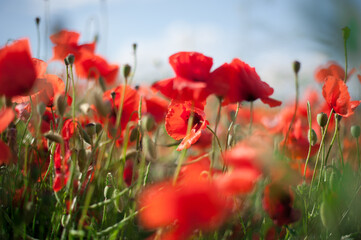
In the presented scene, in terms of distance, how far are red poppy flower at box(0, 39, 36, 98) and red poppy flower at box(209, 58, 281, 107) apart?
30 centimetres

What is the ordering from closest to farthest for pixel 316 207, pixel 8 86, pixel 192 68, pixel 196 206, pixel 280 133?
pixel 196 206 < pixel 8 86 < pixel 192 68 < pixel 316 207 < pixel 280 133

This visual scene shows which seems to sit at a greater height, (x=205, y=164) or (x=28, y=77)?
(x=28, y=77)

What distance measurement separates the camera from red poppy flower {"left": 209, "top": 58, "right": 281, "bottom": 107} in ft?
2.16

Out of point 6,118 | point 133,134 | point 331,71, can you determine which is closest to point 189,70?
point 133,134

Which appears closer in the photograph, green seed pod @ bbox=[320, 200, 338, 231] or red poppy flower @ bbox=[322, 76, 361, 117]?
green seed pod @ bbox=[320, 200, 338, 231]

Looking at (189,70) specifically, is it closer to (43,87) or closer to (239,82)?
(239,82)

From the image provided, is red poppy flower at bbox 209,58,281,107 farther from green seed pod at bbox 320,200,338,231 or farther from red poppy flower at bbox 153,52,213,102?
green seed pod at bbox 320,200,338,231

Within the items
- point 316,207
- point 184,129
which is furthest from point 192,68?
point 316,207

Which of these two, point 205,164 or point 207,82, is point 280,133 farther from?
point 207,82

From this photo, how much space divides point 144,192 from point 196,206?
11.0 inches

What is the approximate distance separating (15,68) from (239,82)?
389 mm

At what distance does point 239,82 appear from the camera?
71cm

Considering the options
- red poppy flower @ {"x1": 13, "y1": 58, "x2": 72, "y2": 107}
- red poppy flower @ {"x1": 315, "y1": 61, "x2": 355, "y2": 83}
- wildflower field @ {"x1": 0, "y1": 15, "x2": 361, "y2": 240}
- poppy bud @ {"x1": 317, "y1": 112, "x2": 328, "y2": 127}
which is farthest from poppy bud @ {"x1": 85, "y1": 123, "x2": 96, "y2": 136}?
red poppy flower @ {"x1": 315, "y1": 61, "x2": 355, "y2": 83}

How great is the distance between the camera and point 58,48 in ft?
3.59
